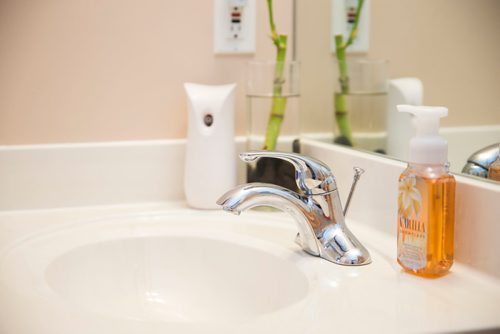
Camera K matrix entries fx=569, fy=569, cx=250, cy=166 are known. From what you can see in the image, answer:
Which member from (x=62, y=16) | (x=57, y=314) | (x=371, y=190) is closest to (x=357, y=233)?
(x=371, y=190)

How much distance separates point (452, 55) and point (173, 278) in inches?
20.3

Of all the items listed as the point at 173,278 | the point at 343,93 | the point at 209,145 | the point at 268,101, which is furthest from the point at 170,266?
the point at 343,93

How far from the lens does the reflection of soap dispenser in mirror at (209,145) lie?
99 centimetres

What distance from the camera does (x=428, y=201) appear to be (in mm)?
610

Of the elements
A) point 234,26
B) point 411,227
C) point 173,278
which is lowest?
point 173,278

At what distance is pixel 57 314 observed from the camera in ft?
1.74

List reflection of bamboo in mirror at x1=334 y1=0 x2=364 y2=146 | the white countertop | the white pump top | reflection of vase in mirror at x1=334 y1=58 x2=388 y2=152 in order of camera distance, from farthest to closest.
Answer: reflection of bamboo in mirror at x1=334 y1=0 x2=364 y2=146, reflection of vase in mirror at x1=334 y1=58 x2=388 y2=152, the white pump top, the white countertop

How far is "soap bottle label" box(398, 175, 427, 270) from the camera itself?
0.62m

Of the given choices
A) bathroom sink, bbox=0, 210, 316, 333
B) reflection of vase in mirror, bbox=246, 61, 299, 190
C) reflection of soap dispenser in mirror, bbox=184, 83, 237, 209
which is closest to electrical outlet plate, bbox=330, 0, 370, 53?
reflection of vase in mirror, bbox=246, 61, 299, 190

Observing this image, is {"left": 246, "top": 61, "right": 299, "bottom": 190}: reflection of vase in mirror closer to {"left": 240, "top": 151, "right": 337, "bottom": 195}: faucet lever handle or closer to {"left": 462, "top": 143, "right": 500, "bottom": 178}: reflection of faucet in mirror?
{"left": 240, "top": 151, "right": 337, "bottom": 195}: faucet lever handle

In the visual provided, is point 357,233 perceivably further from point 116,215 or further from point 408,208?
point 116,215

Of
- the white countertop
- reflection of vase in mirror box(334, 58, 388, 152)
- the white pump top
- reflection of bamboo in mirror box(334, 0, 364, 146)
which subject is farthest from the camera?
reflection of bamboo in mirror box(334, 0, 364, 146)

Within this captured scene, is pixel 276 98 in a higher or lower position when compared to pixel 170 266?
higher

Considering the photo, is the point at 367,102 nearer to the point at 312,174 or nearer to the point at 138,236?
the point at 312,174
